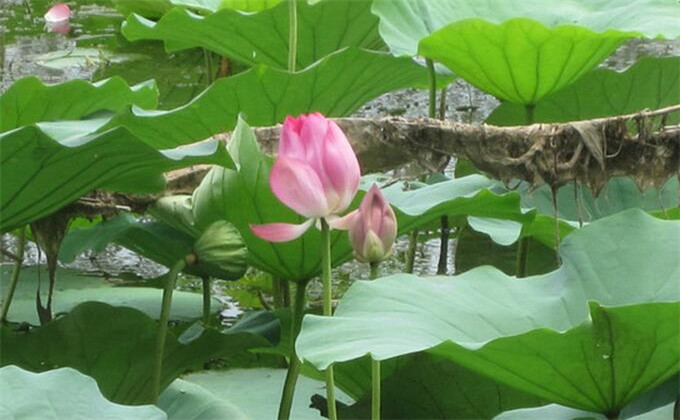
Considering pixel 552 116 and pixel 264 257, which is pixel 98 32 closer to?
pixel 552 116

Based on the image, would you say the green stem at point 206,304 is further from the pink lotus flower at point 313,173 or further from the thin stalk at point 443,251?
the pink lotus flower at point 313,173

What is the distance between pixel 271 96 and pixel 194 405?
1.58ft

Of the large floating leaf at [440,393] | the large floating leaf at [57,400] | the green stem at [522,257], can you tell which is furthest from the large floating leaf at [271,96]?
the large floating leaf at [57,400]

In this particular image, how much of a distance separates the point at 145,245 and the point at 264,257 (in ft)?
0.70

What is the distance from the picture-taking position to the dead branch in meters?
1.60

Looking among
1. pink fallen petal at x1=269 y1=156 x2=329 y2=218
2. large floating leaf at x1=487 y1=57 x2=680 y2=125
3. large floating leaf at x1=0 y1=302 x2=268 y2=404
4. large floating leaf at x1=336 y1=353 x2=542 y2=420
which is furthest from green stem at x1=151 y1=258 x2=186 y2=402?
large floating leaf at x1=487 y1=57 x2=680 y2=125

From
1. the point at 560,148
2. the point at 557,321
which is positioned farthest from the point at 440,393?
the point at 560,148

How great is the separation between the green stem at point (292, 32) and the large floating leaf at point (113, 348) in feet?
1.84

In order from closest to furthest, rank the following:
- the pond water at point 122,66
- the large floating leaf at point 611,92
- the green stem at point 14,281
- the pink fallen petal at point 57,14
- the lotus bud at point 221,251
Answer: the lotus bud at point 221,251, the green stem at point 14,281, the large floating leaf at point 611,92, the pond water at point 122,66, the pink fallen petal at point 57,14

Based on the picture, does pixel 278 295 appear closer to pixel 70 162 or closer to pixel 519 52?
Answer: pixel 519 52

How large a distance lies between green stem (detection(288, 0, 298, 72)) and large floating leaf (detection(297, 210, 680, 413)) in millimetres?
743

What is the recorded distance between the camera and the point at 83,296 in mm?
1984

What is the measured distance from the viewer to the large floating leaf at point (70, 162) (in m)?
1.39

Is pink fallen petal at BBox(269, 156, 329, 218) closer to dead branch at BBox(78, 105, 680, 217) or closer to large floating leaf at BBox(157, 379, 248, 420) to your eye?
large floating leaf at BBox(157, 379, 248, 420)
